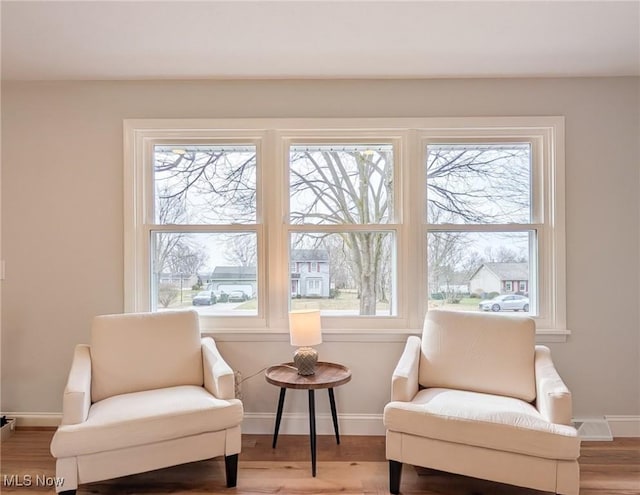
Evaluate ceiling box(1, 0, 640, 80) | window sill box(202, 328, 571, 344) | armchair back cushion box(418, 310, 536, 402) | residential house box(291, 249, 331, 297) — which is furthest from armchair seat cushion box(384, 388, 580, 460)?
ceiling box(1, 0, 640, 80)

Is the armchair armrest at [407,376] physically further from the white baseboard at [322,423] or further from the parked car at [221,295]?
the parked car at [221,295]

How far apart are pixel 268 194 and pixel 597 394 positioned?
2.57m

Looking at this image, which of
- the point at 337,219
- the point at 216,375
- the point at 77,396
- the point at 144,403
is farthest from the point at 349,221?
the point at 77,396

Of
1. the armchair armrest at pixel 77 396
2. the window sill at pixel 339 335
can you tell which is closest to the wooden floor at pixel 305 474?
the armchair armrest at pixel 77 396

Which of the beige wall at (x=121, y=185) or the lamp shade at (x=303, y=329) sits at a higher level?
the beige wall at (x=121, y=185)

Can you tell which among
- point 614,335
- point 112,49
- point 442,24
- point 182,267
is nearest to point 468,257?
point 614,335

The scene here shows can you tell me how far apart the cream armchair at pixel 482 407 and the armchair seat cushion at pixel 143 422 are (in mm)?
856

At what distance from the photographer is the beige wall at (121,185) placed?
2.77 meters

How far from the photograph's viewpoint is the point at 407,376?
85.0 inches

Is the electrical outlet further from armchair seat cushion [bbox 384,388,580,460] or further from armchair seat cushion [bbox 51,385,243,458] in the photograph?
armchair seat cushion [bbox 384,388,580,460]

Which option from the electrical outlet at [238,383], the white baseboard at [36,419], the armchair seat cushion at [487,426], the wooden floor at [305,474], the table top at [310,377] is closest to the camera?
the armchair seat cushion at [487,426]

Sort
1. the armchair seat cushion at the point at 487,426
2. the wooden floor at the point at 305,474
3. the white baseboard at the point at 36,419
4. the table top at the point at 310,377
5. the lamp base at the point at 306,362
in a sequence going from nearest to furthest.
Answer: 1. the armchair seat cushion at the point at 487,426
2. the wooden floor at the point at 305,474
3. the table top at the point at 310,377
4. the lamp base at the point at 306,362
5. the white baseboard at the point at 36,419

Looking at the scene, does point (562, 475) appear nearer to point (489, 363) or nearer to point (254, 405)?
point (489, 363)

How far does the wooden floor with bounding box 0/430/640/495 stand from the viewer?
2109 millimetres
